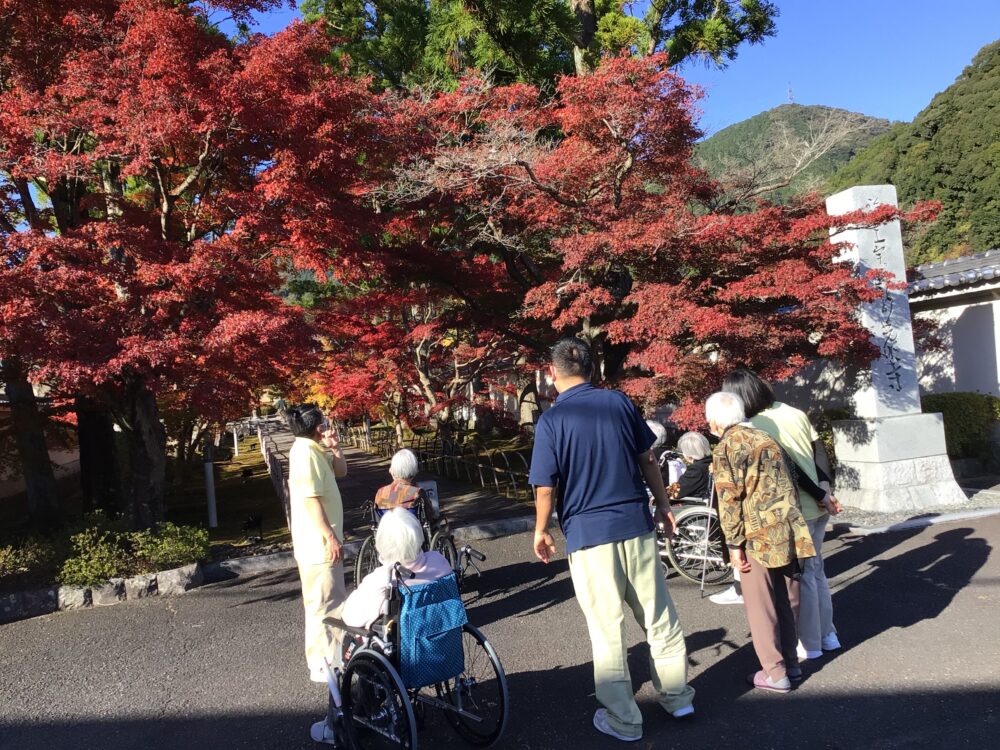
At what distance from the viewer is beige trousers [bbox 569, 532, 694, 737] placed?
3166mm

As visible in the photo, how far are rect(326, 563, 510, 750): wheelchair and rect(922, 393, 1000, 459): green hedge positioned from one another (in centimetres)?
995

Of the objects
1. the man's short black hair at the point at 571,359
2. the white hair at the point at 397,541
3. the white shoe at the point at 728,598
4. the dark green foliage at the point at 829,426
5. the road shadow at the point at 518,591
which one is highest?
the man's short black hair at the point at 571,359

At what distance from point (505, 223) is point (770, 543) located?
22.7 feet

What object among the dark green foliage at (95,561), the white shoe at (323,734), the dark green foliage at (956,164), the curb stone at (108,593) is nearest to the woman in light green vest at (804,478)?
the white shoe at (323,734)

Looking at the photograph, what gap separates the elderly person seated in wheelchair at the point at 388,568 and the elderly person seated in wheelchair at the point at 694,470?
3434 mm

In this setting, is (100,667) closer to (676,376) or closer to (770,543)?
(770,543)

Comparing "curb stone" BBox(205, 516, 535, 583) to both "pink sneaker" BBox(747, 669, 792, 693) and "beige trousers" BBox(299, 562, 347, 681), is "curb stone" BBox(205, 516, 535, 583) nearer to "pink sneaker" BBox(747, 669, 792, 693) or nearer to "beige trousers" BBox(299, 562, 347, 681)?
"beige trousers" BBox(299, 562, 347, 681)

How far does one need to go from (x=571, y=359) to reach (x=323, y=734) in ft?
7.47

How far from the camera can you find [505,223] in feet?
31.6

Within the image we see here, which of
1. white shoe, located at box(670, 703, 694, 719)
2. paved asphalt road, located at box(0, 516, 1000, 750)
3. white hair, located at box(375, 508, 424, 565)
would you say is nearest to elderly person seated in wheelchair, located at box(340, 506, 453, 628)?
white hair, located at box(375, 508, 424, 565)

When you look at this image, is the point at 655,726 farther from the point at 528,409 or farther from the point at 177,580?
the point at 528,409

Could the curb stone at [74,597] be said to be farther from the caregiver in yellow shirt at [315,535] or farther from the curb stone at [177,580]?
the caregiver in yellow shirt at [315,535]

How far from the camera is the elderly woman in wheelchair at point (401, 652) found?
3020 mm

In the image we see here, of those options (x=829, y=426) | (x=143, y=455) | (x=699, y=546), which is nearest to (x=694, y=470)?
(x=699, y=546)
